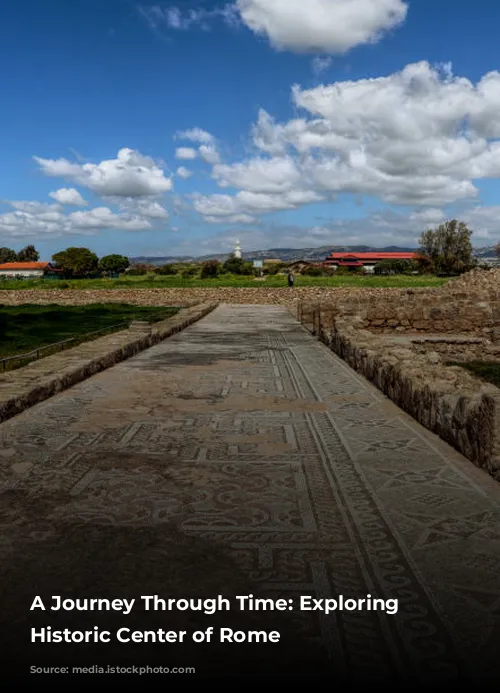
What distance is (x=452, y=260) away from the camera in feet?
261

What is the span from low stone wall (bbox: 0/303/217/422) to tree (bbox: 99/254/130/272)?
299ft

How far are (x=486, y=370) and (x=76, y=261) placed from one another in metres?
86.6

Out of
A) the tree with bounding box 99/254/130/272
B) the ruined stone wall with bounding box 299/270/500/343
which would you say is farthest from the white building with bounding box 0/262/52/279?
the ruined stone wall with bounding box 299/270/500/343

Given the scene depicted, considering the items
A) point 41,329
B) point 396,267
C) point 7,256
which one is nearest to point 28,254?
point 7,256

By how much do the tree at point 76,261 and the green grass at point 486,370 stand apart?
84865 millimetres

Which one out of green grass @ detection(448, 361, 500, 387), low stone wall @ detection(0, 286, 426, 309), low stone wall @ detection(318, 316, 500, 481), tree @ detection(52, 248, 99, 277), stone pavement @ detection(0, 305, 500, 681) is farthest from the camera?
tree @ detection(52, 248, 99, 277)

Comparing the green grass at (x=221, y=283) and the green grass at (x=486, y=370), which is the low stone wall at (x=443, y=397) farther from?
the green grass at (x=221, y=283)

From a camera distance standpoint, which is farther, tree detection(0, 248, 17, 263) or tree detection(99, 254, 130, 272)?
tree detection(0, 248, 17, 263)

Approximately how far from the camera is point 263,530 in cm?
304

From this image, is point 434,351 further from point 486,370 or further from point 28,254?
point 28,254

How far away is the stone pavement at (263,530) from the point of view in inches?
82.0

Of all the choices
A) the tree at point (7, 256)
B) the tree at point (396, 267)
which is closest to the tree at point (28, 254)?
the tree at point (7, 256)

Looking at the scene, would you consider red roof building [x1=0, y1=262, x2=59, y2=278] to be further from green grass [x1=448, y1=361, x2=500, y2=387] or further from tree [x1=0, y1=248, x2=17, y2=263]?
green grass [x1=448, y1=361, x2=500, y2=387]

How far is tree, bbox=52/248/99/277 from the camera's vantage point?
9069 centimetres
